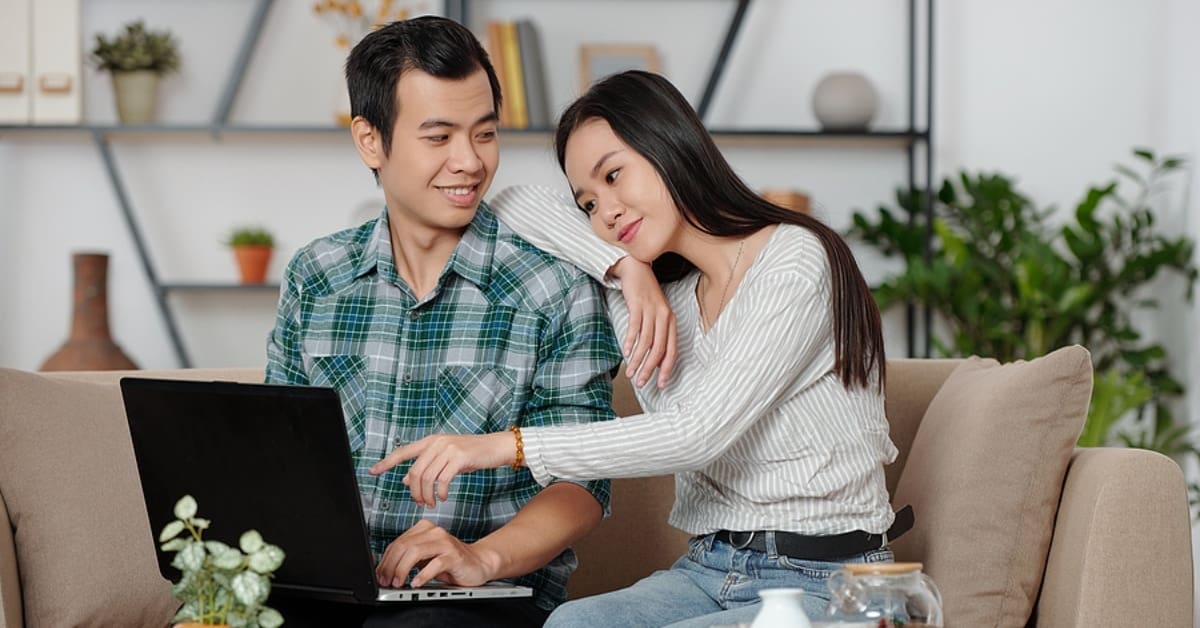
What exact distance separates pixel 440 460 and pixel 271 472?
0.17m

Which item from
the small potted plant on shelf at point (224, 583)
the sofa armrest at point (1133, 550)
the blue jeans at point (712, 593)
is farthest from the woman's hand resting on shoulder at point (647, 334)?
the small potted plant on shelf at point (224, 583)

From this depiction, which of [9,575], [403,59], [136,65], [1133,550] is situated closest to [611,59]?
[136,65]

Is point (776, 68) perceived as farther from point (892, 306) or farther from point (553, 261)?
point (553, 261)

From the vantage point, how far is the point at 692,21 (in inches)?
157

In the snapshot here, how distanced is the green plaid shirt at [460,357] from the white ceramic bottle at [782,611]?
620 mm

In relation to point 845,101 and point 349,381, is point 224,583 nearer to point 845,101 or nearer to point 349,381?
point 349,381

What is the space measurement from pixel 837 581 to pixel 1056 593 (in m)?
0.62

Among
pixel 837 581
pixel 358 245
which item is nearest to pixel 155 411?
pixel 358 245

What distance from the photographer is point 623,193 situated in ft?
5.55

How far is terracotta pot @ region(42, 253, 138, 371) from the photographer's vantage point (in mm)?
3523

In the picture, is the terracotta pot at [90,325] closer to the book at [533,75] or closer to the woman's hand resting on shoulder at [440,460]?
the book at [533,75]

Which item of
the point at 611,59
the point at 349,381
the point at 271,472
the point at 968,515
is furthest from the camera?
the point at 611,59

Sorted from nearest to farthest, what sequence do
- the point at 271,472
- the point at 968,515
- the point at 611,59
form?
the point at 271,472 < the point at 968,515 < the point at 611,59

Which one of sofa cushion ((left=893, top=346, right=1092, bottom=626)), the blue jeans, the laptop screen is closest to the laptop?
the laptop screen
